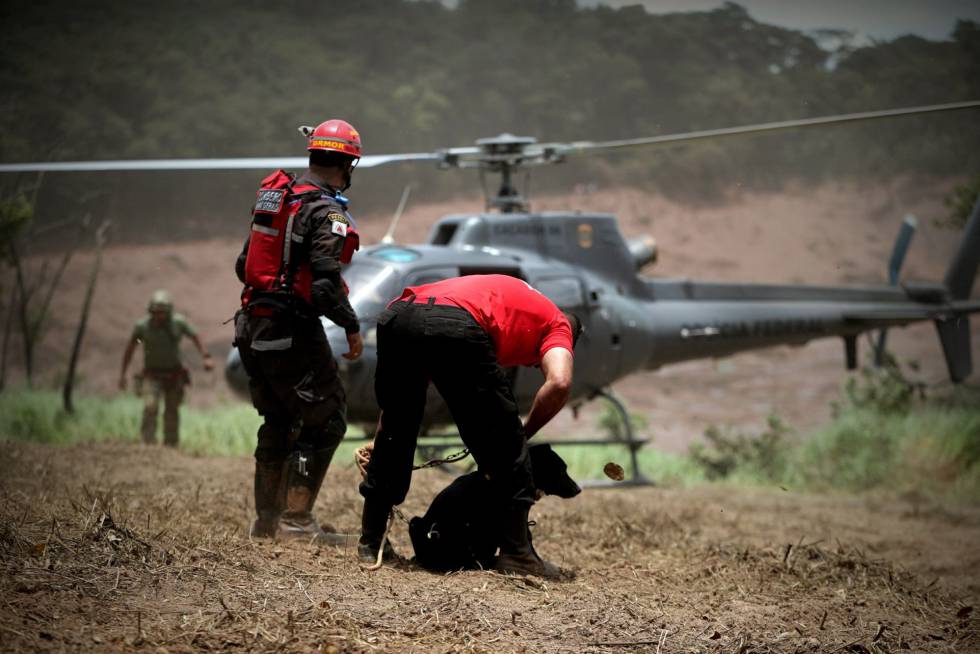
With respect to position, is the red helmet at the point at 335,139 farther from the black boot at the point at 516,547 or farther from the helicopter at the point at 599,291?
the black boot at the point at 516,547

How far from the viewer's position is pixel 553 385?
4301 millimetres

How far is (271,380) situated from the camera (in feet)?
16.9

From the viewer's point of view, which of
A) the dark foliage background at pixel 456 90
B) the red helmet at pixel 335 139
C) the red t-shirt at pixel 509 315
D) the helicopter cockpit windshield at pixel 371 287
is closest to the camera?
the red t-shirt at pixel 509 315

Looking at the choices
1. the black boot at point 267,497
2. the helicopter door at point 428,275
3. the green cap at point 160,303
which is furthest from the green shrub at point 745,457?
the black boot at point 267,497

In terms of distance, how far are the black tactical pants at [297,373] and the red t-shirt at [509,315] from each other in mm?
780

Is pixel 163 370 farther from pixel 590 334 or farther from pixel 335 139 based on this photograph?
pixel 335 139

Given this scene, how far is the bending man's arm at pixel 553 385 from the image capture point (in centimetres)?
431

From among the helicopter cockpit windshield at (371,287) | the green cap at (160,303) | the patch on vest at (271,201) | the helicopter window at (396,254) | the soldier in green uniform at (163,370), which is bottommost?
the soldier in green uniform at (163,370)

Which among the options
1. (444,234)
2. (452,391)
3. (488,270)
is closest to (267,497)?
(452,391)

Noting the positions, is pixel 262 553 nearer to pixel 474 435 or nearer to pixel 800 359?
pixel 474 435

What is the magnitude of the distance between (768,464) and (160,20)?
39.3 ft

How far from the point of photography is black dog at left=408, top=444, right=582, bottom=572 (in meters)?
4.72

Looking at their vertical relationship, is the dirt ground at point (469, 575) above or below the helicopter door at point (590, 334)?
below

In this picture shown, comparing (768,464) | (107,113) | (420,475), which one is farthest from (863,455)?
(107,113)
